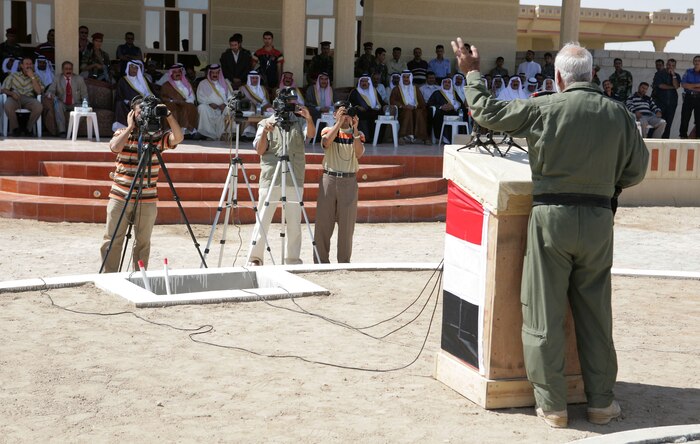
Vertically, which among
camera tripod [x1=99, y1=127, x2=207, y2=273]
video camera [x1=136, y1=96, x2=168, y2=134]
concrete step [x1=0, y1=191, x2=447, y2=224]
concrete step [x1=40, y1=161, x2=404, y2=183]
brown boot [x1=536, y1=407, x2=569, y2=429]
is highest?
video camera [x1=136, y1=96, x2=168, y2=134]

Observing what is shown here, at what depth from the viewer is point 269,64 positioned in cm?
1889

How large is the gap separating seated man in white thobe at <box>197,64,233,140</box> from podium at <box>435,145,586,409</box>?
12150 millimetres

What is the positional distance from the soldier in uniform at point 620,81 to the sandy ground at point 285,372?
12656 mm

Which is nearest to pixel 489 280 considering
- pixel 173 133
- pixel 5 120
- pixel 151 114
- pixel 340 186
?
pixel 151 114

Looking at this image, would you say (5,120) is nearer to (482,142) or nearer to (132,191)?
(132,191)

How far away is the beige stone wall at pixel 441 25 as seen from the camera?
21.8m

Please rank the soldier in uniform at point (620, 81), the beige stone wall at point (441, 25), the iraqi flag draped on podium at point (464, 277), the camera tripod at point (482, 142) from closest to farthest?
the iraqi flag draped on podium at point (464, 277), the camera tripod at point (482, 142), the soldier in uniform at point (620, 81), the beige stone wall at point (441, 25)

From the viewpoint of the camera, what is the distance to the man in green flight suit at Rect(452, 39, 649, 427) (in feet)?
16.2

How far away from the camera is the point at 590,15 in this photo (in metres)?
36.1

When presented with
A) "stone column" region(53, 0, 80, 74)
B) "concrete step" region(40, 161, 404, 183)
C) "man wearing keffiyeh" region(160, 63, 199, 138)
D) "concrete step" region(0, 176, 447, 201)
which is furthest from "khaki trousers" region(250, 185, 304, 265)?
"stone column" region(53, 0, 80, 74)

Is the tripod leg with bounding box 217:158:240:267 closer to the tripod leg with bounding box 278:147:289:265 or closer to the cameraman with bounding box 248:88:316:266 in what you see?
the cameraman with bounding box 248:88:316:266

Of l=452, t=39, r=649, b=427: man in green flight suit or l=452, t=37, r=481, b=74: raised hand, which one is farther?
l=452, t=37, r=481, b=74: raised hand

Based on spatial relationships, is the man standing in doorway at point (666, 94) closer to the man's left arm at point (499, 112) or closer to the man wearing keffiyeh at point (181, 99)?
the man wearing keffiyeh at point (181, 99)

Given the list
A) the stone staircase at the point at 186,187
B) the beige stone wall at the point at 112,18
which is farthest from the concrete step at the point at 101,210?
the beige stone wall at the point at 112,18
